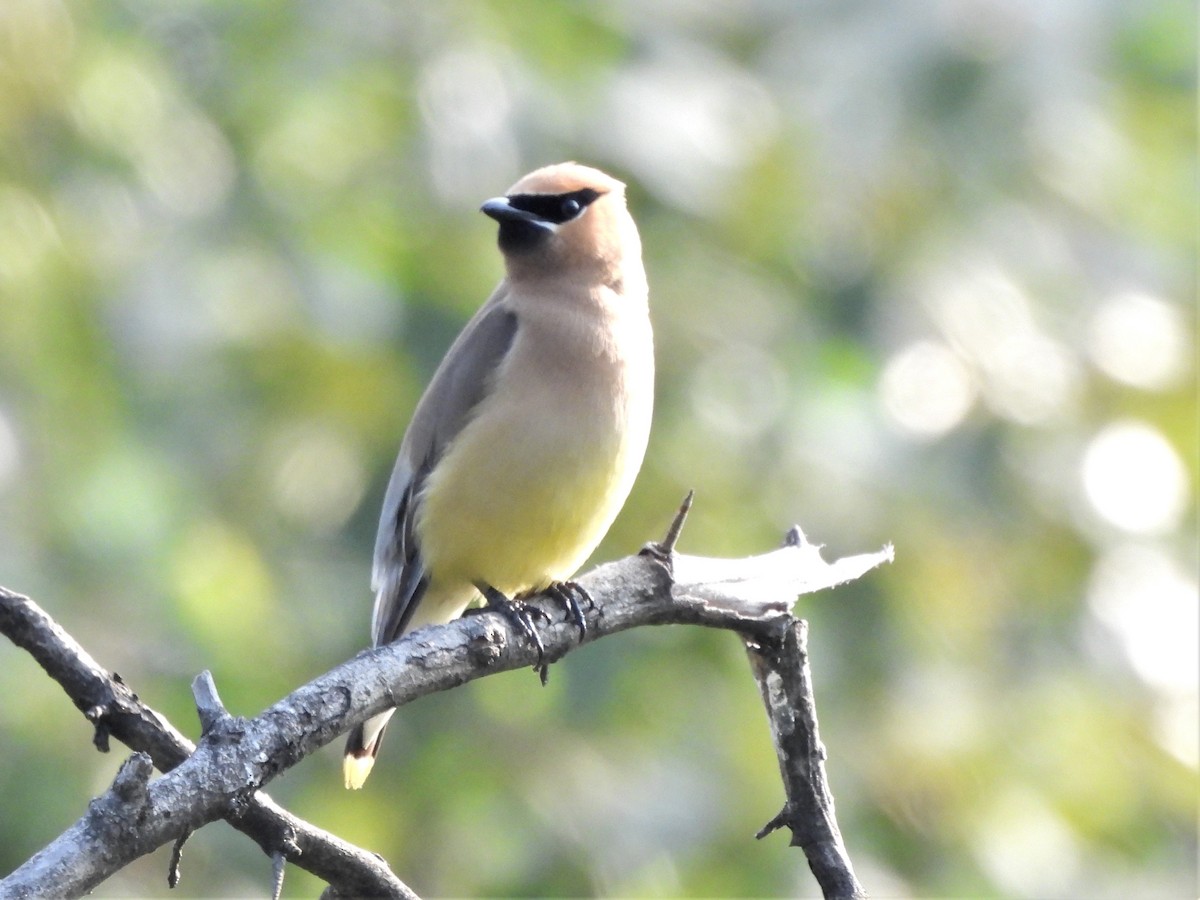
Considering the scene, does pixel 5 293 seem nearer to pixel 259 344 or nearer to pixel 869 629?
pixel 259 344

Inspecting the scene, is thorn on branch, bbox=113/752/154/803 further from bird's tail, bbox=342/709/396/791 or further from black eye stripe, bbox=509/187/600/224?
black eye stripe, bbox=509/187/600/224

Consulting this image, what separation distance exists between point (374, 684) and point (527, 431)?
4.54 ft

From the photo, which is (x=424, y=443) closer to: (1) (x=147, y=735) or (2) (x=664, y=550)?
(2) (x=664, y=550)

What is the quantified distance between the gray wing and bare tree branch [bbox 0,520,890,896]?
0.55 m

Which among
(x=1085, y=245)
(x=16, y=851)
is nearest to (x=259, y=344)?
(x=16, y=851)

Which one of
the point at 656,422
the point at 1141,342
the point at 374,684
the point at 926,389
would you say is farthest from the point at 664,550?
the point at 1141,342

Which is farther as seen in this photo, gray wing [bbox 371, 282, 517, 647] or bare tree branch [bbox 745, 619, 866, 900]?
gray wing [bbox 371, 282, 517, 647]

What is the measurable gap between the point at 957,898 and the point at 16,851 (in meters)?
3.07

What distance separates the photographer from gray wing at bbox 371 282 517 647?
15.6 feet

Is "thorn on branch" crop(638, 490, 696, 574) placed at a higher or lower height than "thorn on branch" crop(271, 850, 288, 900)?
higher

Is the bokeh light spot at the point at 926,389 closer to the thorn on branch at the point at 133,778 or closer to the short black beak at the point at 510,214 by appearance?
the short black beak at the point at 510,214

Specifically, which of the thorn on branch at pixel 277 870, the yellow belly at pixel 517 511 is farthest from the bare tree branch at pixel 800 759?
the thorn on branch at pixel 277 870

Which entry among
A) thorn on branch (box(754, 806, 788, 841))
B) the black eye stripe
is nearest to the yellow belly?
the black eye stripe

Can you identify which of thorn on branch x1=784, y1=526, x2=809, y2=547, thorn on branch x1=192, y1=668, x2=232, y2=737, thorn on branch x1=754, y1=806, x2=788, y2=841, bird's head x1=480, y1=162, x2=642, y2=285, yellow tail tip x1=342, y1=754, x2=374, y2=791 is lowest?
yellow tail tip x1=342, y1=754, x2=374, y2=791
